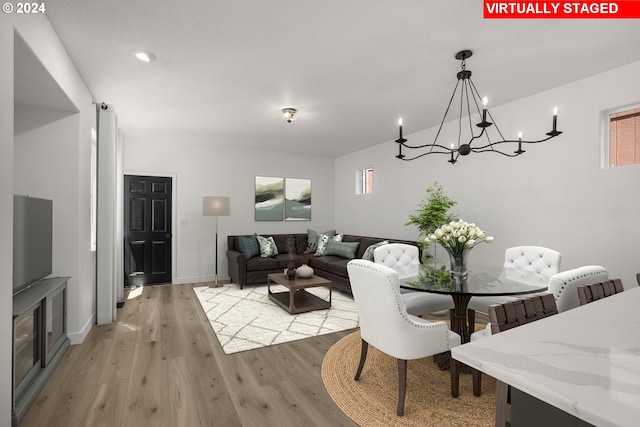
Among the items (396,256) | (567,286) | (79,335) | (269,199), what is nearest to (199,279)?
(269,199)

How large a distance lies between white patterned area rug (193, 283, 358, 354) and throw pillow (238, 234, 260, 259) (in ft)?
2.58

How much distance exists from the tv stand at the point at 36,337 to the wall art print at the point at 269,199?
3781 millimetres

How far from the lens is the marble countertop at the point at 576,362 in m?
0.60

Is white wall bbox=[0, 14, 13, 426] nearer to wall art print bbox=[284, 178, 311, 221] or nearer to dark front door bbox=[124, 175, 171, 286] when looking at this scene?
dark front door bbox=[124, 175, 171, 286]

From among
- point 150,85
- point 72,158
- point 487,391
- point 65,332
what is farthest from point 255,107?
point 487,391

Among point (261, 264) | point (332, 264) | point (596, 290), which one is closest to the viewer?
point (596, 290)

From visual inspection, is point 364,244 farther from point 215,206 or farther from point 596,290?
point 596,290

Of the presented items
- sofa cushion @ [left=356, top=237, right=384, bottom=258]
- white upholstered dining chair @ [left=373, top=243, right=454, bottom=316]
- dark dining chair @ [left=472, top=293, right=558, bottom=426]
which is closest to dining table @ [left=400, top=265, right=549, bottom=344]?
white upholstered dining chair @ [left=373, top=243, right=454, bottom=316]

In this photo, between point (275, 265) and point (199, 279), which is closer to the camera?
point (275, 265)

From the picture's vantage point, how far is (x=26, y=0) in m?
1.87

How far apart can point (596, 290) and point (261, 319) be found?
3.13m

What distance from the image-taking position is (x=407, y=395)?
2205 millimetres

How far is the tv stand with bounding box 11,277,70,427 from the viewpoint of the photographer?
198 cm

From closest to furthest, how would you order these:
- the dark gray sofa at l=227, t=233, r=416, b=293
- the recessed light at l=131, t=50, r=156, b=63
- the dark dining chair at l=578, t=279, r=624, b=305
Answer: the dark dining chair at l=578, t=279, r=624, b=305
the recessed light at l=131, t=50, r=156, b=63
the dark gray sofa at l=227, t=233, r=416, b=293
